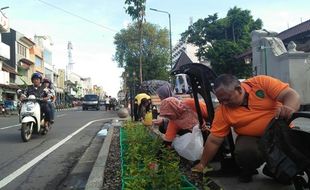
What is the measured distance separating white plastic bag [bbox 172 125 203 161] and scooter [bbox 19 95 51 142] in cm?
637

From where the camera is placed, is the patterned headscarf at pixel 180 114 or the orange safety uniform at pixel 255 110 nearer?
the orange safety uniform at pixel 255 110

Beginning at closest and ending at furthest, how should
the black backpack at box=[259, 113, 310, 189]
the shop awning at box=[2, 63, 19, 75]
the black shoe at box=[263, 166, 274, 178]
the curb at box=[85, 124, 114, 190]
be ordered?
the black backpack at box=[259, 113, 310, 189]
the black shoe at box=[263, 166, 274, 178]
the curb at box=[85, 124, 114, 190]
the shop awning at box=[2, 63, 19, 75]

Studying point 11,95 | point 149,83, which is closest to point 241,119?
point 149,83

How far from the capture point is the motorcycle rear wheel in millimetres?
11305

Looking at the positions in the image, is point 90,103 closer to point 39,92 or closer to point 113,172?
point 39,92

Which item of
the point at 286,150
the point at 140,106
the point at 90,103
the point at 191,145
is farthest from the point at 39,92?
the point at 90,103

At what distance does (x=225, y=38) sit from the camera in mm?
51062

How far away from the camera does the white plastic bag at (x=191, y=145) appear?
5723 millimetres

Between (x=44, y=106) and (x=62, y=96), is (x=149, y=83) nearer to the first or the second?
(x=44, y=106)

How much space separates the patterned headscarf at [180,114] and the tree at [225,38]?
3930 centimetres

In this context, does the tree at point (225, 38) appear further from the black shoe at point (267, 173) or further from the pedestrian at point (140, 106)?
the black shoe at point (267, 173)

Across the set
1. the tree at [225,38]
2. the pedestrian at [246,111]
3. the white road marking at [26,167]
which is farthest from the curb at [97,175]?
the tree at [225,38]

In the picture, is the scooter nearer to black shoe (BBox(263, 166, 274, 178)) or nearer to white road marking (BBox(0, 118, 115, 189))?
white road marking (BBox(0, 118, 115, 189))

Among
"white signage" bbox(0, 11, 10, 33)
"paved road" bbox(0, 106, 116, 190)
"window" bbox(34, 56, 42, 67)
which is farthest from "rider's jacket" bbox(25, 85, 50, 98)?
"window" bbox(34, 56, 42, 67)
